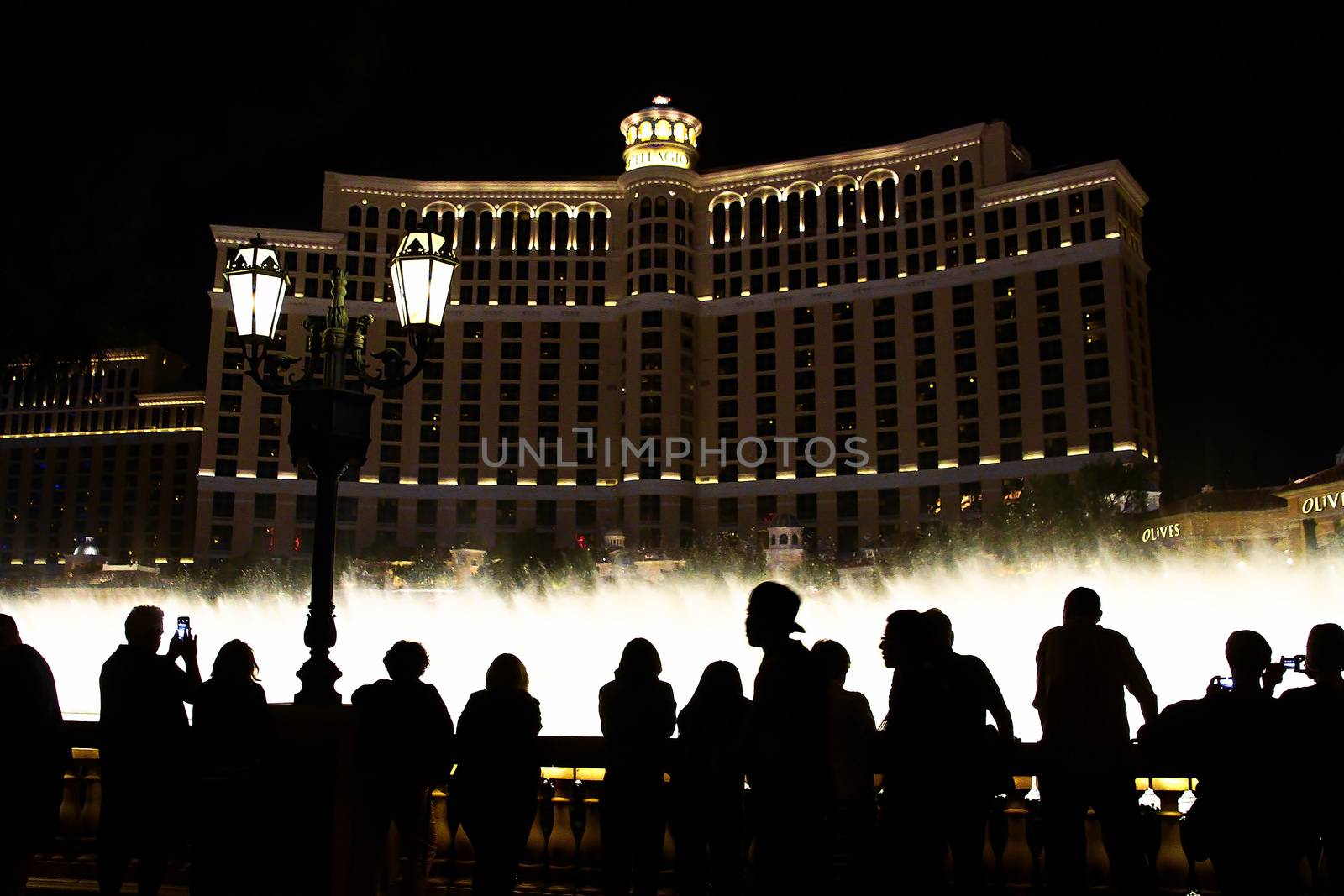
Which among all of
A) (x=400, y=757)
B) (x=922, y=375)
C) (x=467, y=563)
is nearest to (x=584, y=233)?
(x=467, y=563)

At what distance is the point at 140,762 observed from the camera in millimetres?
6051

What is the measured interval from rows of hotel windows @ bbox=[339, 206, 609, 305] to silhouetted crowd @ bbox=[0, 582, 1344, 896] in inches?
3460

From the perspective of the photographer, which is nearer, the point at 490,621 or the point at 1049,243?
the point at 490,621

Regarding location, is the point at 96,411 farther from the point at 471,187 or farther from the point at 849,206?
the point at 849,206

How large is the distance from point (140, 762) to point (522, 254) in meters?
90.6

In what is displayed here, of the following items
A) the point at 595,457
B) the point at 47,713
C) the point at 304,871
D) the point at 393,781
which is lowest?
the point at 304,871

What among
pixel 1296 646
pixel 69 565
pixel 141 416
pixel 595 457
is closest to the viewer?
pixel 1296 646

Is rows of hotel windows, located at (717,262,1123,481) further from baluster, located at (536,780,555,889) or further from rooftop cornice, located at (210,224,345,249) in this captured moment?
baluster, located at (536,780,555,889)

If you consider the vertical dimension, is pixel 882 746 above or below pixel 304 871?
above

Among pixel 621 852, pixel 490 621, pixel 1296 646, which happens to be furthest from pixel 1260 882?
pixel 490 621

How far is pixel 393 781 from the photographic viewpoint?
621cm

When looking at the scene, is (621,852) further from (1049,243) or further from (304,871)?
(1049,243)

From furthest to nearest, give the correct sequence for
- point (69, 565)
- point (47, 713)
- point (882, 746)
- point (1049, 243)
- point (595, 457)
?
point (69, 565) → point (595, 457) → point (1049, 243) → point (47, 713) → point (882, 746)

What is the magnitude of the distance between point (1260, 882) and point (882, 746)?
1766 millimetres
